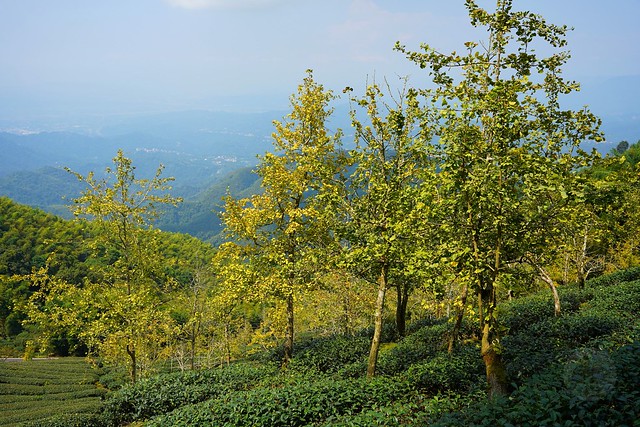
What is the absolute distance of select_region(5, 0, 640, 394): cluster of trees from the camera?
942cm

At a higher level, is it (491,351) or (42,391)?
→ (491,351)

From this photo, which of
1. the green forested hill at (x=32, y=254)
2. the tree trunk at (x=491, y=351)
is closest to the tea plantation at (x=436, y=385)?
the tree trunk at (x=491, y=351)

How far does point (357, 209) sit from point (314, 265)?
3.81 m

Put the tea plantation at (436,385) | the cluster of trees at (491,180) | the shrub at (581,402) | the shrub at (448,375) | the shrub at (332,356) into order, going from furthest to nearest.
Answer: the shrub at (332,356) < the shrub at (448,375) < the cluster of trees at (491,180) < the tea plantation at (436,385) < the shrub at (581,402)

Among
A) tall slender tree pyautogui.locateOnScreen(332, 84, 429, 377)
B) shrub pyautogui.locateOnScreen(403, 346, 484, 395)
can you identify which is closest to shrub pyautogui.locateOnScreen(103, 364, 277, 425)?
tall slender tree pyautogui.locateOnScreen(332, 84, 429, 377)

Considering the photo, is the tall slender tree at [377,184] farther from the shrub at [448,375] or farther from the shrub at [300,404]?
→ the shrub at [300,404]

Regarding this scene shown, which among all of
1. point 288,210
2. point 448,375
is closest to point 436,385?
point 448,375

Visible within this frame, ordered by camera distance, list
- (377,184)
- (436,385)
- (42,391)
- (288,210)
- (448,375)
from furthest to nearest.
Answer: (42,391)
(288,210)
(377,184)
(436,385)
(448,375)

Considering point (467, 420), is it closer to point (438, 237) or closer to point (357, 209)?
point (438, 237)

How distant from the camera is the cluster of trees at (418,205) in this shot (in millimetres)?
9422

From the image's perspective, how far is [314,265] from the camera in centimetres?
1731

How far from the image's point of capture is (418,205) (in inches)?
381

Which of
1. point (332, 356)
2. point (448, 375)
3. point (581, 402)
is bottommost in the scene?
point (332, 356)

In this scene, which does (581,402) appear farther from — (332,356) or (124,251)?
(124,251)
